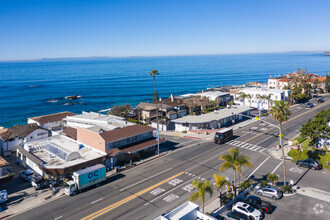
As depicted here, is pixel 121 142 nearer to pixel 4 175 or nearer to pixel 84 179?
pixel 84 179

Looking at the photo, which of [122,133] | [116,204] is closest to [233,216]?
[116,204]

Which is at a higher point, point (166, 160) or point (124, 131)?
point (124, 131)

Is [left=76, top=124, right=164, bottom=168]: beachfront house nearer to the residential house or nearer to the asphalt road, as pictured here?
the asphalt road

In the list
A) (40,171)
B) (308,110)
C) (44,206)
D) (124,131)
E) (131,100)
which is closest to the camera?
(44,206)

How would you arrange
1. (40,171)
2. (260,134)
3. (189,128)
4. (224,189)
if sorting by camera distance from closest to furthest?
Result: (224,189) → (40,171) → (260,134) → (189,128)

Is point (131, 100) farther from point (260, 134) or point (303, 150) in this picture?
point (303, 150)

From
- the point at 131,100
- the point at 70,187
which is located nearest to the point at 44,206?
the point at 70,187

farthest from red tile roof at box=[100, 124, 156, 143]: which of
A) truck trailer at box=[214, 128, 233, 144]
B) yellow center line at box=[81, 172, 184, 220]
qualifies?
truck trailer at box=[214, 128, 233, 144]
